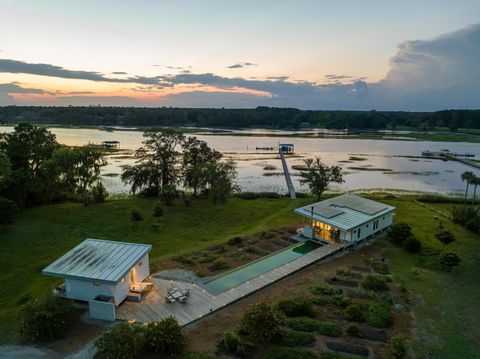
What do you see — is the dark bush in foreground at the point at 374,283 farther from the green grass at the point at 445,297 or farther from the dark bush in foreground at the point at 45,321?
the dark bush in foreground at the point at 45,321

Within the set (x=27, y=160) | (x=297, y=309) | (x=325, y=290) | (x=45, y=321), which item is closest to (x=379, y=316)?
(x=325, y=290)

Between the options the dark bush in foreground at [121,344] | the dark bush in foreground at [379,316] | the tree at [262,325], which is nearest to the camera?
the dark bush in foreground at [121,344]

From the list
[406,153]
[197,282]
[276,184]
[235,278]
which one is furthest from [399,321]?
[406,153]

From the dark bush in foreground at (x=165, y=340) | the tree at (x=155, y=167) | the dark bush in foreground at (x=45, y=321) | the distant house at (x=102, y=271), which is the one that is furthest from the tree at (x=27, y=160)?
the dark bush in foreground at (x=165, y=340)

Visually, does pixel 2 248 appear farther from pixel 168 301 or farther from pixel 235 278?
pixel 235 278

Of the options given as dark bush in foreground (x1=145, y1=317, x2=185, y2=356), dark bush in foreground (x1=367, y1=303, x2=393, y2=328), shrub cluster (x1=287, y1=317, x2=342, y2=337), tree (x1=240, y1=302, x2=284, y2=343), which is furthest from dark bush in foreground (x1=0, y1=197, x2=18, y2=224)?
dark bush in foreground (x1=367, y1=303, x2=393, y2=328)

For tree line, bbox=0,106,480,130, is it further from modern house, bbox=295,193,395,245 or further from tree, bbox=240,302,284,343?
tree, bbox=240,302,284,343
